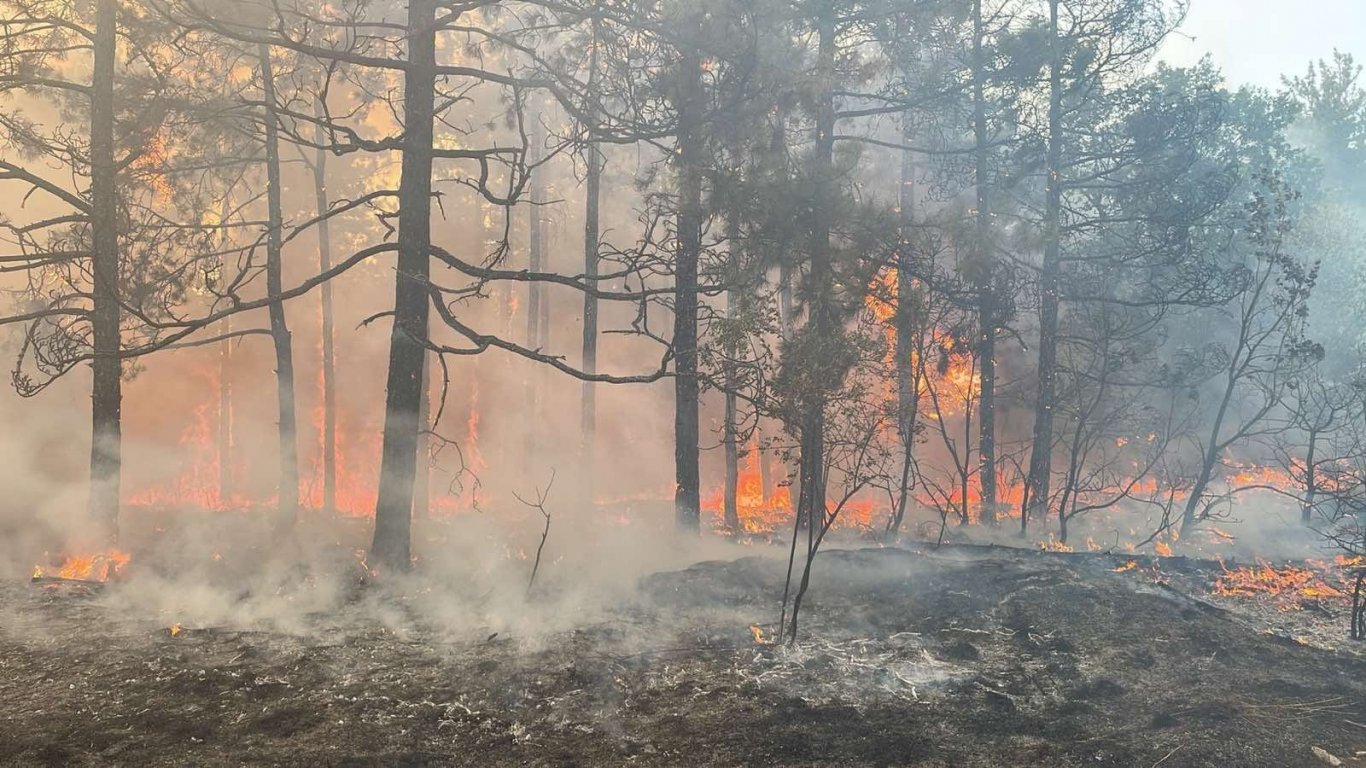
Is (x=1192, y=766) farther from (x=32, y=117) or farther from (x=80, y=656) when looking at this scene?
(x=32, y=117)

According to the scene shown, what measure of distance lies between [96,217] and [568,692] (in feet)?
31.5

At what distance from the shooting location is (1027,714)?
707 centimetres

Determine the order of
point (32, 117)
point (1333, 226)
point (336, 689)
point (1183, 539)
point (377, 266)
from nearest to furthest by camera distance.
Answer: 1. point (336, 689)
2. point (1183, 539)
3. point (32, 117)
4. point (1333, 226)
5. point (377, 266)

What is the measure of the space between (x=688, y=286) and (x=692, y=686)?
728 cm

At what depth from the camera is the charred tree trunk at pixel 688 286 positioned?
11.0 m

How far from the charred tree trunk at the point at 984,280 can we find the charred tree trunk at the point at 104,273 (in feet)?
46.9

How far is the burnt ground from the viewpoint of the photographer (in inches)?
241

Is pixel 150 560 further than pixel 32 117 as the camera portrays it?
No

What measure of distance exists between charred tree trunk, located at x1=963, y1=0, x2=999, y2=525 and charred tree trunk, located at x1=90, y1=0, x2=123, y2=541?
A: 14.3m

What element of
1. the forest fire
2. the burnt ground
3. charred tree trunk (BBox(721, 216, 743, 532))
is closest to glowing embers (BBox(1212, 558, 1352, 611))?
the forest fire

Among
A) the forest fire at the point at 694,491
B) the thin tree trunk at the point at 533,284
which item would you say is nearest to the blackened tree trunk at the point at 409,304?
the forest fire at the point at 694,491

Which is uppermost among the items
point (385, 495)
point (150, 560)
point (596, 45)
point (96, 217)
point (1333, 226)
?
point (1333, 226)

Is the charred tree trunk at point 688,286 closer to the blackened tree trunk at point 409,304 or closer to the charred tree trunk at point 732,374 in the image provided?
the charred tree trunk at point 732,374

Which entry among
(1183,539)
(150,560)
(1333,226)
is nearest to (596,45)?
(150,560)
